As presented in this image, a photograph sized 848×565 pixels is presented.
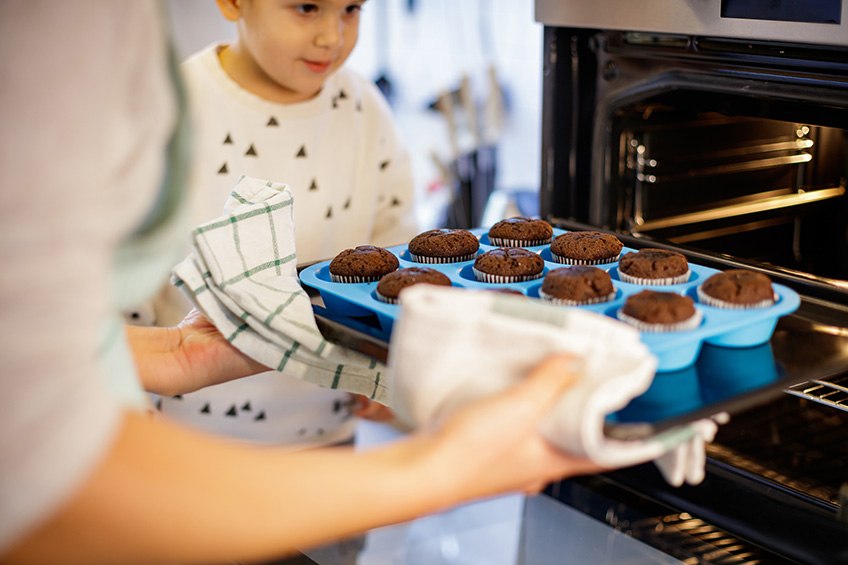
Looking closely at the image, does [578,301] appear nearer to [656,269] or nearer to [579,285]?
[579,285]

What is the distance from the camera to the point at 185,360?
1098 millimetres

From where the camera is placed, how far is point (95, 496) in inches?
20.1

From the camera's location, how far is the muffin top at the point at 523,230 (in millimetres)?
1161

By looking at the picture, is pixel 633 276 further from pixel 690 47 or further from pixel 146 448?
pixel 146 448

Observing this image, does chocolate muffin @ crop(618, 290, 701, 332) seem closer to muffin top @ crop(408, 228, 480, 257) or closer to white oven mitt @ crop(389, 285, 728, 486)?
white oven mitt @ crop(389, 285, 728, 486)

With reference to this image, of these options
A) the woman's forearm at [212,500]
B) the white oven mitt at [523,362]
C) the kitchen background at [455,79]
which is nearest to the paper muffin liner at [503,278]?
the white oven mitt at [523,362]

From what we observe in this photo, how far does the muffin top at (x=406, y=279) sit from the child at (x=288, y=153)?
0.54 m

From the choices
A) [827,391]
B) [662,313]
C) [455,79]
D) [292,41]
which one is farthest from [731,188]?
[455,79]

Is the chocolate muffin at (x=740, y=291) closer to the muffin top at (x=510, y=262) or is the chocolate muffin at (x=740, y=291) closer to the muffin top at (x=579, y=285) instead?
the muffin top at (x=579, y=285)

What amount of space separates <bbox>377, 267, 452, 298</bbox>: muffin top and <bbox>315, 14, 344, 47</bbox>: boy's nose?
1.71 feet

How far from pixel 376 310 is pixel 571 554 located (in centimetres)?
37

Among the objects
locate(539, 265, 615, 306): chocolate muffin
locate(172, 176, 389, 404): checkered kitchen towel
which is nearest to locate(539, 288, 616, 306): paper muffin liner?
locate(539, 265, 615, 306): chocolate muffin

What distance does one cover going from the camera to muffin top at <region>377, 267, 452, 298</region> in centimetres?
95

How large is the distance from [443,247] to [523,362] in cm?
47
